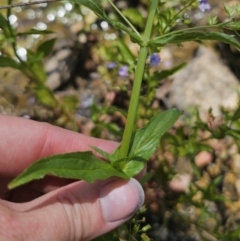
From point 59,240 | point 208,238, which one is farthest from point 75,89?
point 59,240

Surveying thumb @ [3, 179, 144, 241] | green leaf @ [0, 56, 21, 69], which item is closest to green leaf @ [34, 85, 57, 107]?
green leaf @ [0, 56, 21, 69]

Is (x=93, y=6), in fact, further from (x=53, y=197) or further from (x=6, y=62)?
(x=6, y=62)

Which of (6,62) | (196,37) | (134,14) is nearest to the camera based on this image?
(196,37)

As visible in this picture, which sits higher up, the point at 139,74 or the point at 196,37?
the point at 196,37

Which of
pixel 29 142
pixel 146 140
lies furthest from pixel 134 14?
pixel 146 140

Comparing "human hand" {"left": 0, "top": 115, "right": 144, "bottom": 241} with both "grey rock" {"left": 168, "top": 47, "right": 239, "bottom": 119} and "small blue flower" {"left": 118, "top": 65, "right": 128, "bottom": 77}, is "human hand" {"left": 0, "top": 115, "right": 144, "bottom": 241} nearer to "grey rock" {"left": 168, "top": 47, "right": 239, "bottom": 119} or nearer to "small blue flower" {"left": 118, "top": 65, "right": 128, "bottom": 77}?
"small blue flower" {"left": 118, "top": 65, "right": 128, "bottom": 77}
